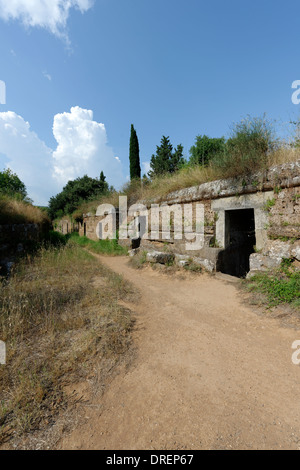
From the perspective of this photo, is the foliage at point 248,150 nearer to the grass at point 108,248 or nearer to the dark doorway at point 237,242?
the dark doorway at point 237,242

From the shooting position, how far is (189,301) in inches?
159

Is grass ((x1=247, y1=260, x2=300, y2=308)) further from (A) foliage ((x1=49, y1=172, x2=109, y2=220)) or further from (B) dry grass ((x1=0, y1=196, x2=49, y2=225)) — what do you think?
(A) foliage ((x1=49, y1=172, x2=109, y2=220))

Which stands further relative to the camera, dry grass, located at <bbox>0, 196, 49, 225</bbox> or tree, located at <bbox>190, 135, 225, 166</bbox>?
tree, located at <bbox>190, 135, 225, 166</bbox>

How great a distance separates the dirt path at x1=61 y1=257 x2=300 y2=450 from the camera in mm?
1444

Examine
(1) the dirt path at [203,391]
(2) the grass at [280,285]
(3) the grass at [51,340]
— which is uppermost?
(2) the grass at [280,285]

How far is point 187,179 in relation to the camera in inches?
285

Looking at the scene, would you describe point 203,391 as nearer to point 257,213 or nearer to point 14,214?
point 257,213

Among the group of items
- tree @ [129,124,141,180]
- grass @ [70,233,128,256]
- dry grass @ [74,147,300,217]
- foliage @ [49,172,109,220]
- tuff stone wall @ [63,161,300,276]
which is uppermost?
tree @ [129,124,141,180]

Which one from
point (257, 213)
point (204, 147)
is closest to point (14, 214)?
point (257, 213)

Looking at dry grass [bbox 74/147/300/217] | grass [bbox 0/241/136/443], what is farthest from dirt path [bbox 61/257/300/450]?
dry grass [bbox 74/147/300/217]

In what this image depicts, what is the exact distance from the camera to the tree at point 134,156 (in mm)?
17062

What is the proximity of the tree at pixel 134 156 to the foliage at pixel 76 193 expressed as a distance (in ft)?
9.69

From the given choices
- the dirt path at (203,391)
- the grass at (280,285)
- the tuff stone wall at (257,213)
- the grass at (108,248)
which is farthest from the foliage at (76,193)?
the dirt path at (203,391)

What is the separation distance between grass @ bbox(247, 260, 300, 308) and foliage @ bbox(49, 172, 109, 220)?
15.6 metres
